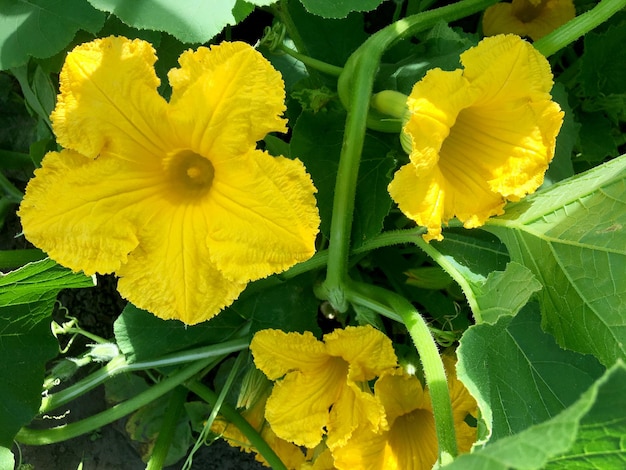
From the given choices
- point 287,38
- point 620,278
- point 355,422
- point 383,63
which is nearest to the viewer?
point 620,278

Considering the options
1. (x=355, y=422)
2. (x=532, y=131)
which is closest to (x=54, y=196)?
(x=355, y=422)

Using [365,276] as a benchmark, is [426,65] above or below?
above

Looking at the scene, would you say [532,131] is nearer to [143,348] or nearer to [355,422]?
[355,422]

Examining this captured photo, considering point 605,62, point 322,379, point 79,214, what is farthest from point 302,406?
point 605,62

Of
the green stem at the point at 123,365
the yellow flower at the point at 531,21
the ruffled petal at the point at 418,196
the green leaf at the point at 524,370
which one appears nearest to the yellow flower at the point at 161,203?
the ruffled petal at the point at 418,196

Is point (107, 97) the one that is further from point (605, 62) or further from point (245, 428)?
point (605, 62)

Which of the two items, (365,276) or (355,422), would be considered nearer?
(355,422)

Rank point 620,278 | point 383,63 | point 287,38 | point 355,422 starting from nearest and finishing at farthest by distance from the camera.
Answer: point 620,278
point 355,422
point 383,63
point 287,38
